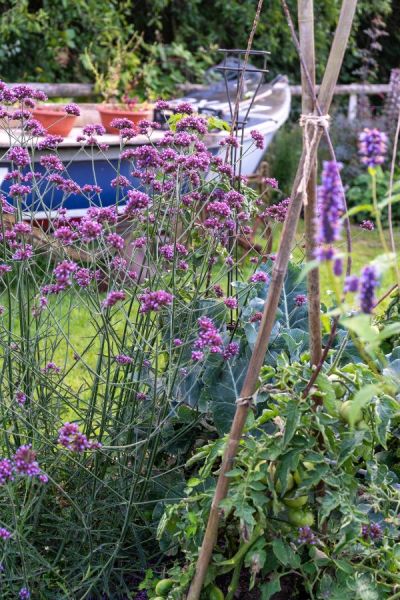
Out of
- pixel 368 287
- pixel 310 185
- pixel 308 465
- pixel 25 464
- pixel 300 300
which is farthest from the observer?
pixel 300 300

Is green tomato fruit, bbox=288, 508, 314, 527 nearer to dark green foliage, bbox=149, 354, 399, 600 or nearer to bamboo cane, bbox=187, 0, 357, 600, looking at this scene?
dark green foliage, bbox=149, 354, 399, 600

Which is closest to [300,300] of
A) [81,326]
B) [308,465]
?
[308,465]

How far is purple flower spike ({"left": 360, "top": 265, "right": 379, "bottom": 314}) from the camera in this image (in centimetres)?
126

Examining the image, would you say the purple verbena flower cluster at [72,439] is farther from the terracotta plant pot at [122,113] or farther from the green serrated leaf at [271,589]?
the terracotta plant pot at [122,113]

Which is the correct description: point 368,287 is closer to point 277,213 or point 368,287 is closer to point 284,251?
point 284,251

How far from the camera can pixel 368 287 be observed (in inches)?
49.8

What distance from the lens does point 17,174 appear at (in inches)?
96.3

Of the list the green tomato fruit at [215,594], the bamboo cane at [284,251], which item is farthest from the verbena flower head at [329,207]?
the green tomato fruit at [215,594]

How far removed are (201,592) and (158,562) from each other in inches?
15.2

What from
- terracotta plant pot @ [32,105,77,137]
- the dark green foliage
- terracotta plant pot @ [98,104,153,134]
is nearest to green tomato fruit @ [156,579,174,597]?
the dark green foliage

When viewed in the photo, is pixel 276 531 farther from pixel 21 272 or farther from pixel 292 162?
pixel 292 162

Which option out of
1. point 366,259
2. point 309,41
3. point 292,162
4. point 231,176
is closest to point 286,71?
point 292,162

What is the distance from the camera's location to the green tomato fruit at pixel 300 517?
1.91 m

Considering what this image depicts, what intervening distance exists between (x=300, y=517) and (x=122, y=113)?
15.6 ft
